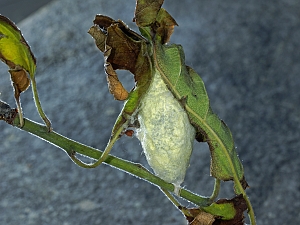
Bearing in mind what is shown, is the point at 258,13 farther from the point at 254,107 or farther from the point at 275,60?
the point at 254,107

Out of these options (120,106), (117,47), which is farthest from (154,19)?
(120,106)

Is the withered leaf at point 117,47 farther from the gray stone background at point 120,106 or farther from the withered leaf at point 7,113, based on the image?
the gray stone background at point 120,106

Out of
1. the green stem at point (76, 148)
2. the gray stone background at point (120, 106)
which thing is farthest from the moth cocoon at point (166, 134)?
the gray stone background at point (120, 106)

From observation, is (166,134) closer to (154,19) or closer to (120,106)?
(154,19)

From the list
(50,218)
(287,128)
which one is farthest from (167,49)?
(287,128)

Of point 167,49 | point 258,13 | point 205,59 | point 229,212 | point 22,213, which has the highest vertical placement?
point 258,13
